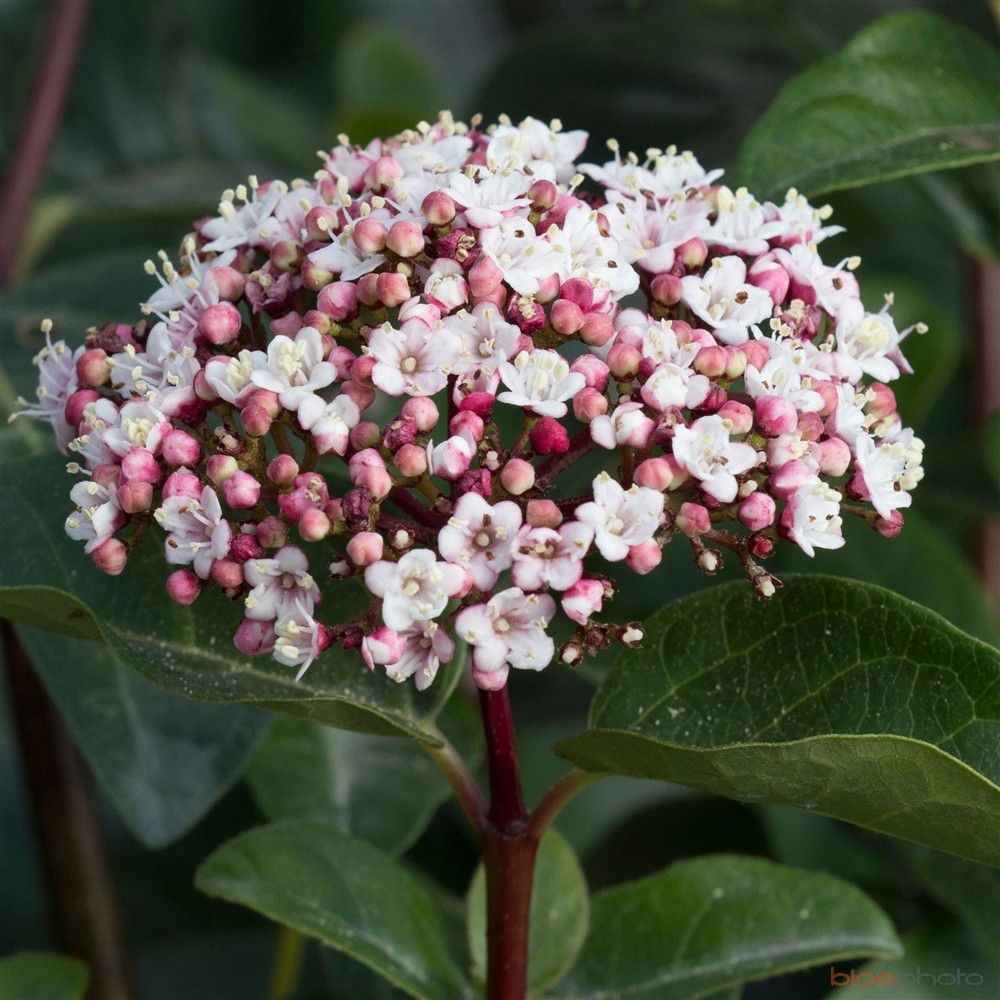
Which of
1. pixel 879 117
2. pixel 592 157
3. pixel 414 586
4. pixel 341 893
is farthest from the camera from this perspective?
pixel 592 157

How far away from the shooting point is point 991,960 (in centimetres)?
131

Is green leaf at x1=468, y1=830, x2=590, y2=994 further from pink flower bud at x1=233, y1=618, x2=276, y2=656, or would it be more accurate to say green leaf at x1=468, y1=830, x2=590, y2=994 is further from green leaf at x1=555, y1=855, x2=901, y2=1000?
pink flower bud at x1=233, y1=618, x2=276, y2=656

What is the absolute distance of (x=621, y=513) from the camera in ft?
2.68

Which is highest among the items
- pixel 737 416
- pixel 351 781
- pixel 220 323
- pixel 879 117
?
pixel 879 117

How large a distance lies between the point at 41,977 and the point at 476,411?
2.08 feet

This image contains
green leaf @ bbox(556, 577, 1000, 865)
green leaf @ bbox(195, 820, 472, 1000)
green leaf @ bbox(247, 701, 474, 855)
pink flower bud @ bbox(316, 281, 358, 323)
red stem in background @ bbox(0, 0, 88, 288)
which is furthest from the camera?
red stem in background @ bbox(0, 0, 88, 288)

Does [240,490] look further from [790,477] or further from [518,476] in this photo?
[790,477]

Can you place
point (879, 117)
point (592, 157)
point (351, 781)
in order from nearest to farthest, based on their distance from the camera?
point (879, 117) < point (351, 781) < point (592, 157)

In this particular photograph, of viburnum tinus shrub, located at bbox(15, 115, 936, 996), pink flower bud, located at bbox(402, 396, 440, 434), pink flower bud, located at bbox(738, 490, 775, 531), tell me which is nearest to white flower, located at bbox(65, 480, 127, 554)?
viburnum tinus shrub, located at bbox(15, 115, 936, 996)

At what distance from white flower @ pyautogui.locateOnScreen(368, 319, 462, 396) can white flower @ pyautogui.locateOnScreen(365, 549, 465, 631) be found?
12 cm

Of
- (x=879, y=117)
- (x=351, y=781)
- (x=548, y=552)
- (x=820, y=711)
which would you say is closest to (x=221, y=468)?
(x=548, y=552)

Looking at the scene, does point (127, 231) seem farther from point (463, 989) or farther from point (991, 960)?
point (991, 960)

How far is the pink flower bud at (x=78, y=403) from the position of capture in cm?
92

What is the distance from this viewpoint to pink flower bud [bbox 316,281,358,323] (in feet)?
2.86
